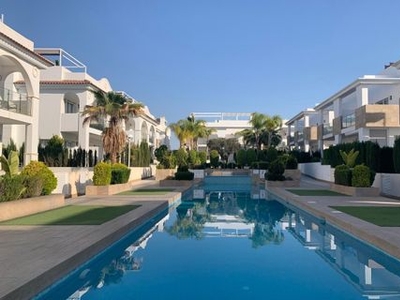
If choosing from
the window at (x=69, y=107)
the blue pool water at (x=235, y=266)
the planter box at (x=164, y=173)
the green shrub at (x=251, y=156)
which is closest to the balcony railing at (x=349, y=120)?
the green shrub at (x=251, y=156)

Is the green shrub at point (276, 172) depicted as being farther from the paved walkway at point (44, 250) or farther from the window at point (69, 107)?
the paved walkway at point (44, 250)

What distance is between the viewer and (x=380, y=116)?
90.6 feet

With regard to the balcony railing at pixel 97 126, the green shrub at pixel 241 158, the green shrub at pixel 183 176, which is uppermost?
the balcony railing at pixel 97 126

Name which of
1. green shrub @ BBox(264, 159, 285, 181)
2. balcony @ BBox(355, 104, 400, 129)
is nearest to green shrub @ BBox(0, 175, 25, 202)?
green shrub @ BBox(264, 159, 285, 181)

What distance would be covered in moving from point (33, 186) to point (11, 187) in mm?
1465

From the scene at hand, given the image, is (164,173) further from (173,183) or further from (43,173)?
(43,173)

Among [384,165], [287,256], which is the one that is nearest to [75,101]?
[384,165]

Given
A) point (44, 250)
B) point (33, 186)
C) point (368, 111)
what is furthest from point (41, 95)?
point (368, 111)

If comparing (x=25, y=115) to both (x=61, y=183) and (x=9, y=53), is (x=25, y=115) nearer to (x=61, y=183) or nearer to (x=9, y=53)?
(x=9, y=53)

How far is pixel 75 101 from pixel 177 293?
25769 millimetres

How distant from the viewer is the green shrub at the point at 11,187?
11.2 metres

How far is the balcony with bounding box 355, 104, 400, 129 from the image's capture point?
27194mm

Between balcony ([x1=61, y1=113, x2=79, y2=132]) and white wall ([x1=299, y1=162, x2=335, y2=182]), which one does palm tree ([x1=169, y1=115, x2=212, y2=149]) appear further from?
balcony ([x1=61, y1=113, x2=79, y2=132])

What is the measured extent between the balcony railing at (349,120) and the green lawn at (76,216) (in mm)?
23218
